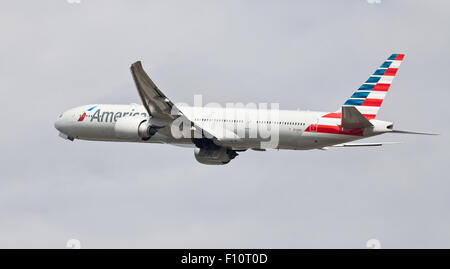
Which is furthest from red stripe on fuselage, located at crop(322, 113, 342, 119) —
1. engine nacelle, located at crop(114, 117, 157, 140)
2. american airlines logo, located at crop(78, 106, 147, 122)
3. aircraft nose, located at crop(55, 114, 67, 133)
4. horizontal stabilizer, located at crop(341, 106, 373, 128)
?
aircraft nose, located at crop(55, 114, 67, 133)

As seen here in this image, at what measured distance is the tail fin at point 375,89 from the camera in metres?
62.4

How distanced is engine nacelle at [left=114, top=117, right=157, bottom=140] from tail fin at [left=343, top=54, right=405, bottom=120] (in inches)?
546

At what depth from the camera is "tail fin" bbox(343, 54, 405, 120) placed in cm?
6241

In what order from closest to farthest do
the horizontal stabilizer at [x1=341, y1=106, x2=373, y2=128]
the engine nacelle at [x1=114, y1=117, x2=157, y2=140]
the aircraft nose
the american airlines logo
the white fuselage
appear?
the horizontal stabilizer at [x1=341, y1=106, x2=373, y2=128] < the white fuselage < the engine nacelle at [x1=114, y1=117, x2=157, y2=140] < the american airlines logo < the aircraft nose

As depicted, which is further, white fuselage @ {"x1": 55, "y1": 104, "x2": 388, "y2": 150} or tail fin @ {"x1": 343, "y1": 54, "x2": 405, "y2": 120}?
tail fin @ {"x1": 343, "y1": 54, "x2": 405, "y2": 120}

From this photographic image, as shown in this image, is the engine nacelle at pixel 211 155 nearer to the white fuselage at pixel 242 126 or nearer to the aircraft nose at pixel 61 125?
the white fuselage at pixel 242 126

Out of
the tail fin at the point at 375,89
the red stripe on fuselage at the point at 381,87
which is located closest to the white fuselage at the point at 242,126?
the tail fin at the point at 375,89

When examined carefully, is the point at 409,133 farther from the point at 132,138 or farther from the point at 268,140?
the point at 132,138

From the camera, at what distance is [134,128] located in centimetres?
6400

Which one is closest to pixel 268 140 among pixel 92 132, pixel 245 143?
pixel 245 143

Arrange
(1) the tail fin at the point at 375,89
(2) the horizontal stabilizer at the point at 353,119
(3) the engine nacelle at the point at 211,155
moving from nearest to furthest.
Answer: (2) the horizontal stabilizer at the point at 353,119, (1) the tail fin at the point at 375,89, (3) the engine nacelle at the point at 211,155

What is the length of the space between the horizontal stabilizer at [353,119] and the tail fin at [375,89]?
2.83 metres

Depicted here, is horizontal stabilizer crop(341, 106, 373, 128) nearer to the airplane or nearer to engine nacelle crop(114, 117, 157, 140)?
the airplane

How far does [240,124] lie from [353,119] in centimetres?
833
